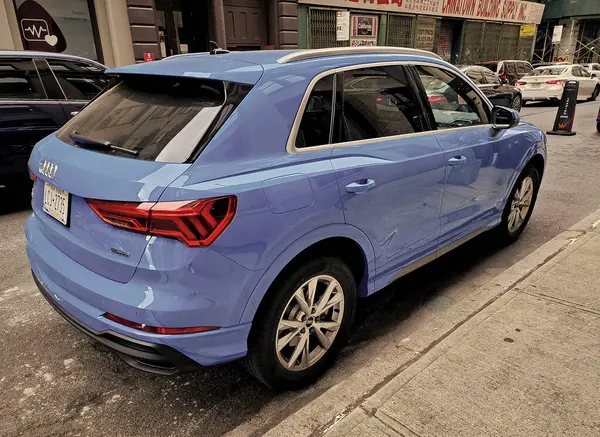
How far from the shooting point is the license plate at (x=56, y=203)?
7.49 ft

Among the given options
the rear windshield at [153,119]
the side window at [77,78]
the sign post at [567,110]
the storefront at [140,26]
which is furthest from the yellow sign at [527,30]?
the rear windshield at [153,119]

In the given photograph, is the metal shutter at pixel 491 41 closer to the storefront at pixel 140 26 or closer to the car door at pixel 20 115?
the storefront at pixel 140 26

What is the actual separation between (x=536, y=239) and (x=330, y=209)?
10.8ft

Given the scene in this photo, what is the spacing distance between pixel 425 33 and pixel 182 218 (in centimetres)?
2181

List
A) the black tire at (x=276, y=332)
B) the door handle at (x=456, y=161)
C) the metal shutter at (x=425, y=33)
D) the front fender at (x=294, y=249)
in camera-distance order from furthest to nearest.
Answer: the metal shutter at (x=425, y=33)
the door handle at (x=456, y=161)
the black tire at (x=276, y=332)
the front fender at (x=294, y=249)

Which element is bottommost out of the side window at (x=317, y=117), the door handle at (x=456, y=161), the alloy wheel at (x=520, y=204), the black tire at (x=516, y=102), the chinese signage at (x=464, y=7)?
the black tire at (x=516, y=102)

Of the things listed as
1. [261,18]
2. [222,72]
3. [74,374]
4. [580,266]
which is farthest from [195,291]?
[261,18]

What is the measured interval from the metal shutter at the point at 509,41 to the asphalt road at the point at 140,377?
27.0 metres

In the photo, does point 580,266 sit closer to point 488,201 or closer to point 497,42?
point 488,201

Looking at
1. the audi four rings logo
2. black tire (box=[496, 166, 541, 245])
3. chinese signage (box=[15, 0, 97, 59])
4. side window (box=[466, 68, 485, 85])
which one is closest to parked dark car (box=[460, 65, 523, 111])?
side window (box=[466, 68, 485, 85])

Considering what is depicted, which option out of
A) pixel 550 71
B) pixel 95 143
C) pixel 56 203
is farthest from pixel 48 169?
pixel 550 71

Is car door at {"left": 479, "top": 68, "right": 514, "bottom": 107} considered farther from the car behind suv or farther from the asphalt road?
the car behind suv

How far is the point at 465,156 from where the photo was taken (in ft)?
11.1

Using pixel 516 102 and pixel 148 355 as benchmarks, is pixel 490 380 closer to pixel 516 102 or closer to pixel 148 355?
pixel 148 355
